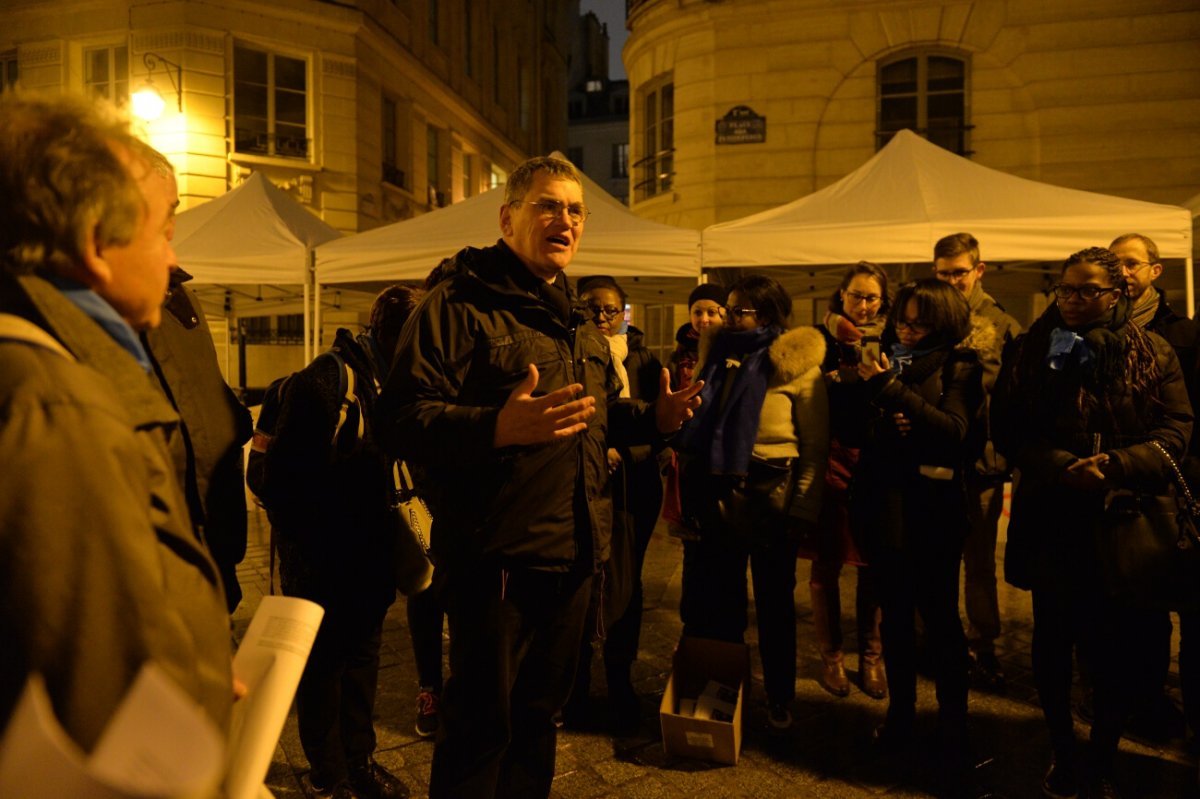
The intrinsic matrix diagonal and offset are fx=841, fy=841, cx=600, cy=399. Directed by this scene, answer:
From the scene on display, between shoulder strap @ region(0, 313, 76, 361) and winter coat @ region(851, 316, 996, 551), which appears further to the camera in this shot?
winter coat @ region(851, 316, 996, 551)

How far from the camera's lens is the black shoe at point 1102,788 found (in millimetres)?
2906

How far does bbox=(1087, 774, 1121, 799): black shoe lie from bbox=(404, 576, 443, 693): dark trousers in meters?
2.47

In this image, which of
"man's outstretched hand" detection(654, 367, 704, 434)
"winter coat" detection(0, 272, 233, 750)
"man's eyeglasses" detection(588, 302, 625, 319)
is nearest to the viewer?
"winter coat" detection(0, 272, 233, 750)

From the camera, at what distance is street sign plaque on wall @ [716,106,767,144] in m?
13.6

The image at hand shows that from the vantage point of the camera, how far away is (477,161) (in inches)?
1008

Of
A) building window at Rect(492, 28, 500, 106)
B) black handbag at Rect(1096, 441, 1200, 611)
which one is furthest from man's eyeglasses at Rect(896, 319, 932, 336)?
building window at Rect(492, 28, 500, 106)

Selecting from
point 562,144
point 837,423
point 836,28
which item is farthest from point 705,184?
point 562,144

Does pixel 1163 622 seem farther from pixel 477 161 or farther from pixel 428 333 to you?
pixel 477 161

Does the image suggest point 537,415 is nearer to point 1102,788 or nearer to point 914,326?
point 914,326

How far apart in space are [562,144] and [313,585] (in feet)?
121

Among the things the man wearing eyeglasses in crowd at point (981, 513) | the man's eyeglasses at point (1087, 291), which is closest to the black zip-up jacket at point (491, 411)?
the man's eyeglasses at point (1087, 291)

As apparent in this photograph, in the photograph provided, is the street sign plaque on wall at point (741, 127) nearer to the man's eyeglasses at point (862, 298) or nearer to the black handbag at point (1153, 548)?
the man's eyeglasses at point (862, 298)

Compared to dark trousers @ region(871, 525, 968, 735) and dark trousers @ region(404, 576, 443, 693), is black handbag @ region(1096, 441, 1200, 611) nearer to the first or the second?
dark trousers @ region(871, 525, 968, 735)

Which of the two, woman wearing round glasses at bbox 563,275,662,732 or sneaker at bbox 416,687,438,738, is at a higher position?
woman wearing round glasses at bbox 563,275,662,732
